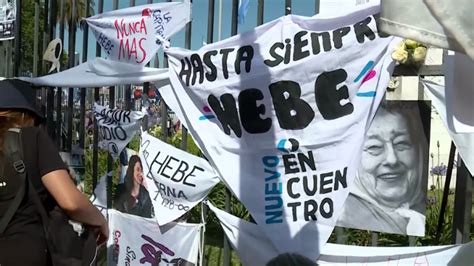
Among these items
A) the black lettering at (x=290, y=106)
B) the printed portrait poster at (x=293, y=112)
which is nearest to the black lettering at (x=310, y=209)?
the printed portrait poster at (x=293, y=112)

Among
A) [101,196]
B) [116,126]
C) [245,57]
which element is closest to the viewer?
[245,57]

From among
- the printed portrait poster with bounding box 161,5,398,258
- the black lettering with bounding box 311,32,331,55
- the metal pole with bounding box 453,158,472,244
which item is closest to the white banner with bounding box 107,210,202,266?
the printed portrait poster with bounding box 161,5,398,258

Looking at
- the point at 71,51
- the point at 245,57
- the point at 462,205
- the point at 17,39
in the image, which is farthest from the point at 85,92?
the point at 462,205

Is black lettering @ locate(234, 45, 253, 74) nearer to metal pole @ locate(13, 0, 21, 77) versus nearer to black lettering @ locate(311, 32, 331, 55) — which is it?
black lettering @ locate(311, 32, 331, 55)

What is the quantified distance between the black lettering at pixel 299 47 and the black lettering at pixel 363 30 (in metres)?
0.30

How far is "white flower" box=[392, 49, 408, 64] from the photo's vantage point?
3348mm

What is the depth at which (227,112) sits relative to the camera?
4.02 meters

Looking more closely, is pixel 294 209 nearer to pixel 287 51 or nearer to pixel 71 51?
pixel 287 51

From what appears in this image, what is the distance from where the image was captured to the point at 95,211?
2.91m

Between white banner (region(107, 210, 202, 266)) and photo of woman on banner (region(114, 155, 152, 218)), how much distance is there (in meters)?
0.07

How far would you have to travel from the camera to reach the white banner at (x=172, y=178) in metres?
4.20

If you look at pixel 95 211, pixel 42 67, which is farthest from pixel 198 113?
pixel 42 67

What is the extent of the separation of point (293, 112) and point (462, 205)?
104cm

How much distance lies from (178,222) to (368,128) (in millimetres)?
1538
